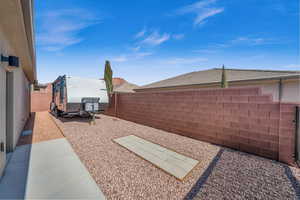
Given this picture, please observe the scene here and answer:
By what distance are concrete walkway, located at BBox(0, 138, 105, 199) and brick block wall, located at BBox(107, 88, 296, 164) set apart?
3610mm

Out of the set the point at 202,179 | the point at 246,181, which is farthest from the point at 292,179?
the point at 202,179

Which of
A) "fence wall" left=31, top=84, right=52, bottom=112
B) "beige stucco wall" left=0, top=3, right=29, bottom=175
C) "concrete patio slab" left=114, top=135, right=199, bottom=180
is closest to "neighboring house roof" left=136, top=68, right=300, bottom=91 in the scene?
"concrete patio slab" left=114, top=135, right=199, bottom=180

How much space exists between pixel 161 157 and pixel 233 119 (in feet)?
7.96

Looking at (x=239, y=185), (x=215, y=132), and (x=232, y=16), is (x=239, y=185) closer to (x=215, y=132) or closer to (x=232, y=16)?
(x=215, y=132)

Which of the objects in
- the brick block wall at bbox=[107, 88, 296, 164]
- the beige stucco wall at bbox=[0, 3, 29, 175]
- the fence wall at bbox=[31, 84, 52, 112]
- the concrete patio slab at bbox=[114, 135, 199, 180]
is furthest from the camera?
the fence wall at bbox=[31, 84, 52, 112]

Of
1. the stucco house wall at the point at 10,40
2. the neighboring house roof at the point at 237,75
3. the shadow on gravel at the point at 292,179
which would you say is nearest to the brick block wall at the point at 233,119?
the shadow on gravel at the point at 292,179

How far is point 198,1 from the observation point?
5.49 meters

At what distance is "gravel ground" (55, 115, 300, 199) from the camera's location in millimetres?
1927

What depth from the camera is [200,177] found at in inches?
92.7

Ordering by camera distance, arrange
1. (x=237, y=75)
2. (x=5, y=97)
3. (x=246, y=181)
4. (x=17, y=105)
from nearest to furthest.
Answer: (x=246, y=181) < (x=5, y=97) < (x=17, y=105) < (x=237, y=75)

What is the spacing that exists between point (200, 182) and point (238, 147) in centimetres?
217

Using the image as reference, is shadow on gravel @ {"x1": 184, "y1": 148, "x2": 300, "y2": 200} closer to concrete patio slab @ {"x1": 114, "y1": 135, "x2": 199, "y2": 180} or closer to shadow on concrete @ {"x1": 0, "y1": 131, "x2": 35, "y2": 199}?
concrete patio slab @ {"x1": 114, "y1": 135, "x2": 199, "y2": 180}

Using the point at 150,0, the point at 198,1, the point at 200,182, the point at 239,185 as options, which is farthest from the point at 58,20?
the point at 239,185

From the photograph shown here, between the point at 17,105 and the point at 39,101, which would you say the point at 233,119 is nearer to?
the point at 17,105
